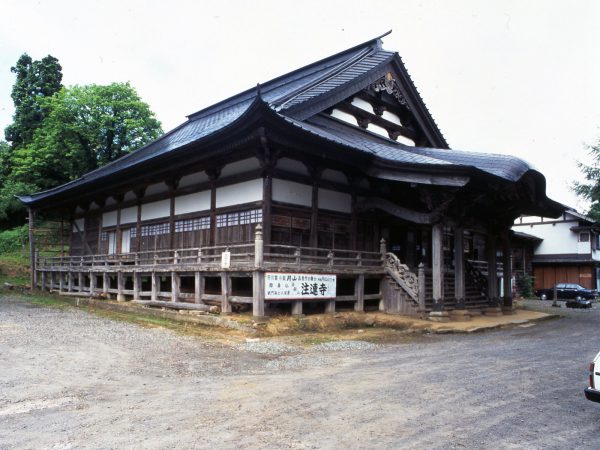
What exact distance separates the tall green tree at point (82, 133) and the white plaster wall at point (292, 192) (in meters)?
24.2

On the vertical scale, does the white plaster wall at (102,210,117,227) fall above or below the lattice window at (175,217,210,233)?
above

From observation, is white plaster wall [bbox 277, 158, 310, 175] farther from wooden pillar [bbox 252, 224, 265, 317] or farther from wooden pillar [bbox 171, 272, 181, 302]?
wooden pillar [bbox 171, 272, 181, 302]

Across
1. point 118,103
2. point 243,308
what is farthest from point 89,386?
point 118,103

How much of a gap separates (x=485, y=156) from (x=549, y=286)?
1227 inches

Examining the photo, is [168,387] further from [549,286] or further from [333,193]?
[549,286]

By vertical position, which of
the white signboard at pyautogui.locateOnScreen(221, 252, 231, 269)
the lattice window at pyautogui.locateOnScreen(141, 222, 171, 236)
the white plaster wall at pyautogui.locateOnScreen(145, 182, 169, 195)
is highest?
the white plaster wall at pyautogui.locateOnScreen(145, 182, 169, 195)

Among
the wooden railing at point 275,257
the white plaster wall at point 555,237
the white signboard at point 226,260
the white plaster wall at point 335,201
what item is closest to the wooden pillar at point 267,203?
the wooden railing at point 275,257

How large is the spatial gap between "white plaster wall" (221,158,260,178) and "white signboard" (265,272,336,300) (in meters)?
3.99

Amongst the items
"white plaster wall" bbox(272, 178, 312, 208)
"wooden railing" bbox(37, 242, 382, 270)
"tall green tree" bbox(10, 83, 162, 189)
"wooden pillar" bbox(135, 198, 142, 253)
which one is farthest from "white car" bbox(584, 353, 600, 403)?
"tall green tree" bbox(10, 83, 162, 189)

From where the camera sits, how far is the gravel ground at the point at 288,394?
4996 mm

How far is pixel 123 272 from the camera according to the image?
2003 cm

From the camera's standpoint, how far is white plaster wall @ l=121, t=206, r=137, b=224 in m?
22.0

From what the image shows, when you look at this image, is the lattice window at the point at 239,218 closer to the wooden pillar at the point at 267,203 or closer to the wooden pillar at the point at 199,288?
the wooden pillar at the point at 267,203

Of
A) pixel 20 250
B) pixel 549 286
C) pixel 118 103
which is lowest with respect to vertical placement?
pixel 549 286
